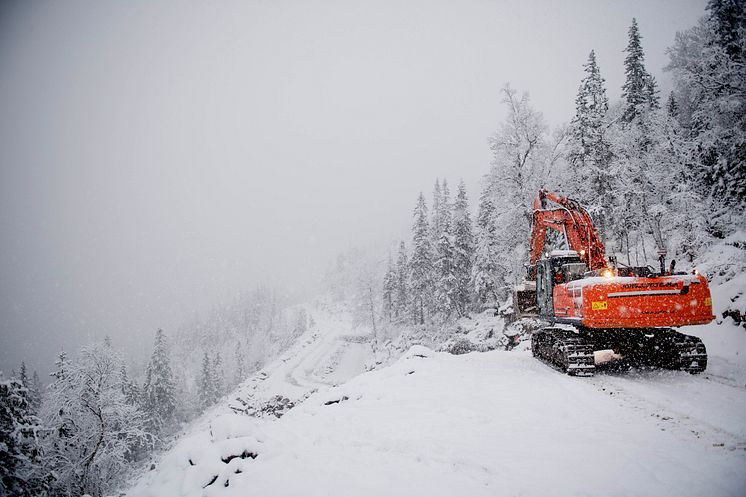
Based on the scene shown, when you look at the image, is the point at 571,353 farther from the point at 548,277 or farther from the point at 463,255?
the point at 463,255

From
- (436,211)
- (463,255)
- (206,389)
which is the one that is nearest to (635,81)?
(463,255)

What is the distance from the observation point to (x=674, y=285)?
8.41m

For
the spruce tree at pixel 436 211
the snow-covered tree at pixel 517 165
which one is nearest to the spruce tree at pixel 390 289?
the spruce tree at pixel 436 211

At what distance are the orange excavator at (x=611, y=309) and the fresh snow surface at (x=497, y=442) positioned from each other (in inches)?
24.0

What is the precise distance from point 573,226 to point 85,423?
24282mm

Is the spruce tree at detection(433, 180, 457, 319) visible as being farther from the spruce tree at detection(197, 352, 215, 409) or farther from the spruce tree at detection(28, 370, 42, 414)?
the spruce tree at detection(197, 352, 215, 409)

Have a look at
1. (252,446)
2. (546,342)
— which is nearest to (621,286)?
(546,342)

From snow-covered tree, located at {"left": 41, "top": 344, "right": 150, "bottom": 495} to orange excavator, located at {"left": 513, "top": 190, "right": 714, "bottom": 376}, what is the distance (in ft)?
62.3

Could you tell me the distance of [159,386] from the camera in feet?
156

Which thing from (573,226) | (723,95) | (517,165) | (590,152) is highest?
(590,152)

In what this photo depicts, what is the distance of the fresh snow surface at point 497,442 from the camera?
4.14 m

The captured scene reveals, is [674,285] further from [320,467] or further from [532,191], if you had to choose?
[532,191]

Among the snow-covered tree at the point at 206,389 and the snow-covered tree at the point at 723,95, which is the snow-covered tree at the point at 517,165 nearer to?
the snow-covered tree at the point at 723,95

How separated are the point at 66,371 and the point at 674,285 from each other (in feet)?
83.4
